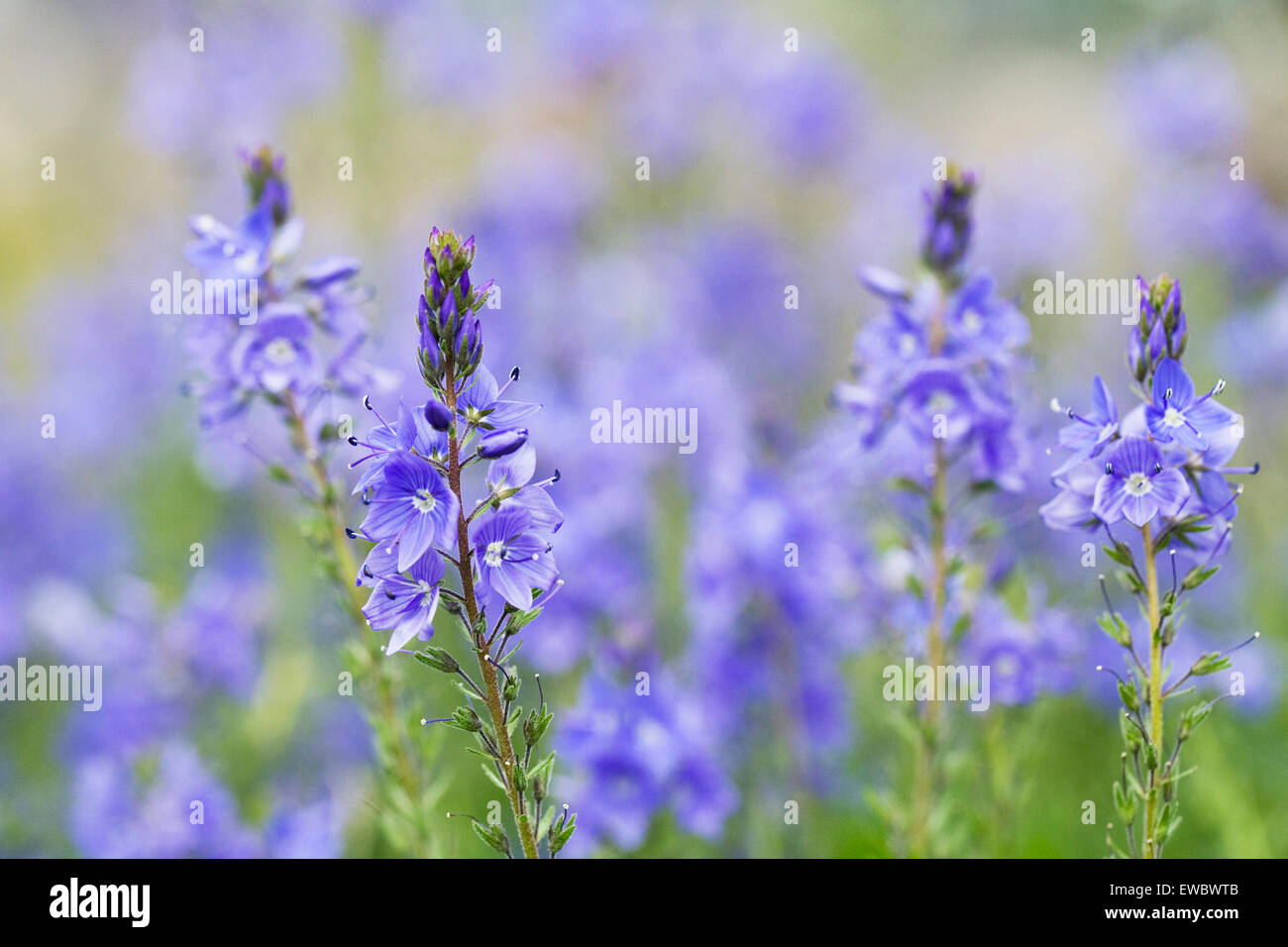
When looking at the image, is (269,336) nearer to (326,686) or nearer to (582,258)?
(326,686)

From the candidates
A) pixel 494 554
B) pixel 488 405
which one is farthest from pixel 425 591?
pixel 488 405

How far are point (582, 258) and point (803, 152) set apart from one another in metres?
1.91

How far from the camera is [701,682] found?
4199 mm

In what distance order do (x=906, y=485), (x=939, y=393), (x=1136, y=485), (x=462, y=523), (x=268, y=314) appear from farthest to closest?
1. (x=906, y=485)
2. (x=939, y=393)
3. (x=268, y=314)
4. (x=1136, y=485)
5. (x=462, y=523)

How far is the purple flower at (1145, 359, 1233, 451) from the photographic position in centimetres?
232

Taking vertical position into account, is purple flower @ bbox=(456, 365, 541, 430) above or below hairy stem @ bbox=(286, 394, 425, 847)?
above

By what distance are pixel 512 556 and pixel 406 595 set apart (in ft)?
0.70

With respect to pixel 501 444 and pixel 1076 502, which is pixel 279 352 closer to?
pixel 501 444

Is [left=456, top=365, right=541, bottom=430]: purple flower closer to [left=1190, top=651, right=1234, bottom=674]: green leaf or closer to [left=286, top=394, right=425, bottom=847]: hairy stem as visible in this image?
[left=286, top=394, right=425, bottom=847]: hairy stem

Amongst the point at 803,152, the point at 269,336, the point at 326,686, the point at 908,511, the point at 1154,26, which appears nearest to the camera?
the point at 269,336

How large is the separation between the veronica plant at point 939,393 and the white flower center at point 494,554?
1.18 meters

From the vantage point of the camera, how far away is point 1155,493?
7.61 feet

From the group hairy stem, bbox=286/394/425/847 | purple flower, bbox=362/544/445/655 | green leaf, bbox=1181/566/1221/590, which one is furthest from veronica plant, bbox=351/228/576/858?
green leaf, bbox=1181/566/1221/590
